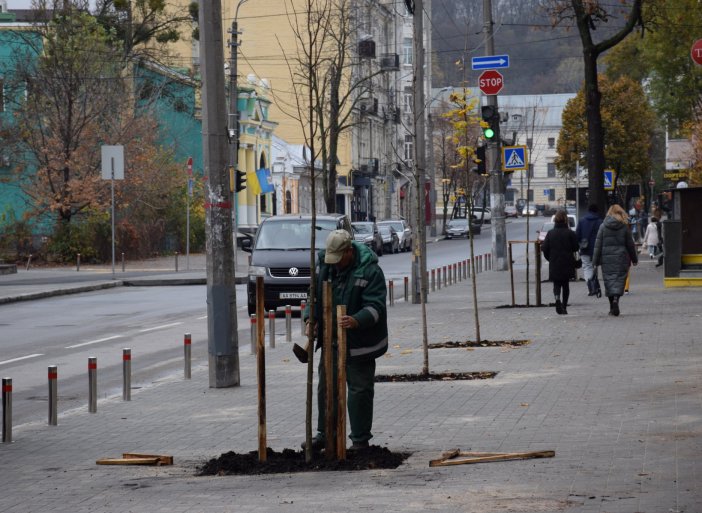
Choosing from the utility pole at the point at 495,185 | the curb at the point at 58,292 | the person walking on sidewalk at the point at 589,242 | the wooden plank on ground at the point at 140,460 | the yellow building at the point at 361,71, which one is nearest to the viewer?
the wooden plank on ground at the point at 140,460

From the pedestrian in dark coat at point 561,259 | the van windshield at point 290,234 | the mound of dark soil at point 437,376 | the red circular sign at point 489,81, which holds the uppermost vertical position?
the red circular sign at point 489,81

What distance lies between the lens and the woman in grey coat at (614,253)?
70.4 feet

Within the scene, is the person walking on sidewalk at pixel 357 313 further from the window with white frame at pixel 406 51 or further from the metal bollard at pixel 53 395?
the window with white frame at pixel 406 51

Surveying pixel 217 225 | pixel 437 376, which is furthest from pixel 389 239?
pixel 217 225

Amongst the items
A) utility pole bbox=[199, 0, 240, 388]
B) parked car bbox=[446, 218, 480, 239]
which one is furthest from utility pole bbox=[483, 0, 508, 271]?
parked car bbox=[446, 218, 480, 239]

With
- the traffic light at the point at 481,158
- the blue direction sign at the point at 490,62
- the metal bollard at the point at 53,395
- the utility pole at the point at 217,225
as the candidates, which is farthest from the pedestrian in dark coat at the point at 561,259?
the metal bollard at the point at 53,395

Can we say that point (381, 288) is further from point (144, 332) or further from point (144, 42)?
point (144, 42)

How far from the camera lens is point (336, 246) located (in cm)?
904

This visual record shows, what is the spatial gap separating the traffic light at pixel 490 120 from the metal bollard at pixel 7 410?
20.9m

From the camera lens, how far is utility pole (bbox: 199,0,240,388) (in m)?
13.9

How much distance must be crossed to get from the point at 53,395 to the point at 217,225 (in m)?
3.02

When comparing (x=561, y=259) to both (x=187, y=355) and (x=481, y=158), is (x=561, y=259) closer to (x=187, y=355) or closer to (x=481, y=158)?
(x=187, y=355)

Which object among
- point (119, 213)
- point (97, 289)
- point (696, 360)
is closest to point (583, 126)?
point (119, 213)

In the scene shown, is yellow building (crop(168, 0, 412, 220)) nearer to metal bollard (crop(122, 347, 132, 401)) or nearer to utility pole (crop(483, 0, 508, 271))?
utility pole (crop(483, 0, 508, 271))
